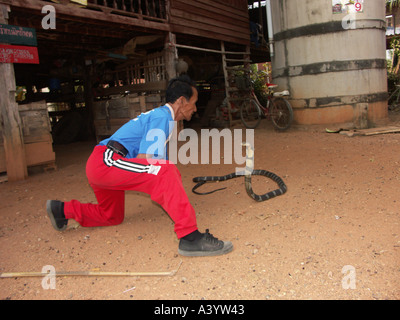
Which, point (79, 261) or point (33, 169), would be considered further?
point (33, 169)

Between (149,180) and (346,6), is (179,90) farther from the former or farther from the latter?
(346,6)

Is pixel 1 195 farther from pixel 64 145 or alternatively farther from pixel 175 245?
pixel 64 145

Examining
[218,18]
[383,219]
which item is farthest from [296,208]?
[218,18]

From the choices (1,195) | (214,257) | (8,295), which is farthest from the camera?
(1,195)

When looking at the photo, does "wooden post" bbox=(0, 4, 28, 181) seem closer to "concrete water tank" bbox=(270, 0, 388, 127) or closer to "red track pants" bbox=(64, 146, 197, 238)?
"red track pants" bbox=(64, 146, 197, 238)

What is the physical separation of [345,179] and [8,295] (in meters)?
4.00

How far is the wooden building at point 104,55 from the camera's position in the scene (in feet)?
19.7

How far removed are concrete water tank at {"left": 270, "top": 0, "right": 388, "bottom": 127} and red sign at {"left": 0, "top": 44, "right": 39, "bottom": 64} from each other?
6.29m

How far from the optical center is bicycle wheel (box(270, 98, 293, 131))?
337 inches

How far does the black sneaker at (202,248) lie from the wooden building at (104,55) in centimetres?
460

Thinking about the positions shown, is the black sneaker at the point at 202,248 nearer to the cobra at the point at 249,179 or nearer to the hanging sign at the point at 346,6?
the cobra at the point at 249,179

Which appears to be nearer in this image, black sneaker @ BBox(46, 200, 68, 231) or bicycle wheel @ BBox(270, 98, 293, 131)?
black sneaker @ BBox(46, 200, 68, 231)

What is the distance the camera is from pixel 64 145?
10.7 metres

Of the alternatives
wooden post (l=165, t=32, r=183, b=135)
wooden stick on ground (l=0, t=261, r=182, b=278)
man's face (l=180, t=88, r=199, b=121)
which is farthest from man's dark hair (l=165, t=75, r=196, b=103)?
wooden post (l=165, t=32, r=183, b=135)
